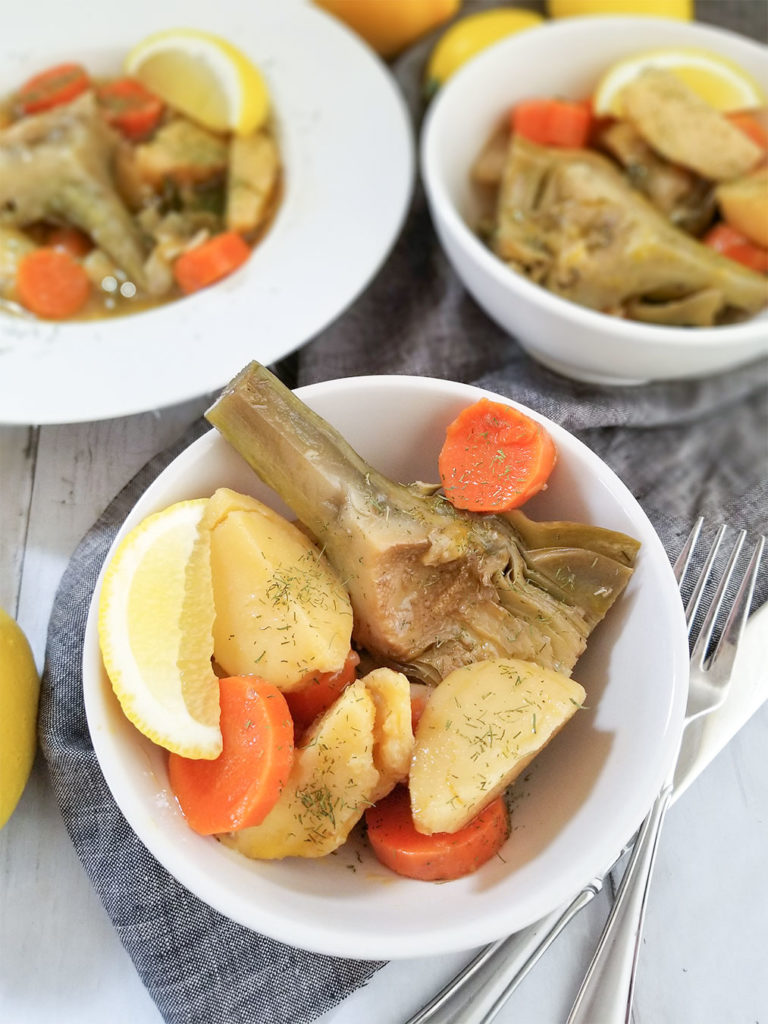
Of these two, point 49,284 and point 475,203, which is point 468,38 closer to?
point 475,203

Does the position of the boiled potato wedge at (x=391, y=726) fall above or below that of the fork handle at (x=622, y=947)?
above

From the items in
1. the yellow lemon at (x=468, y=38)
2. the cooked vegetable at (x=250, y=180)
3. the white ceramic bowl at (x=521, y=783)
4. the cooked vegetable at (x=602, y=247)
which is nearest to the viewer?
the white ceramic bowl at (x=521, y=783)

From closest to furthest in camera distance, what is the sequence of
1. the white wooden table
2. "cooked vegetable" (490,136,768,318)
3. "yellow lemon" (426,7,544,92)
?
the white wooden table, "cooked vegetable" (490,136,768,318), "yellow lemon" (426,7,544,92)

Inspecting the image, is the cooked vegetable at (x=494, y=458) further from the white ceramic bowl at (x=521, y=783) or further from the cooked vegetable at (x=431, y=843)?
the cooked vegetable at (x=431, y=843)

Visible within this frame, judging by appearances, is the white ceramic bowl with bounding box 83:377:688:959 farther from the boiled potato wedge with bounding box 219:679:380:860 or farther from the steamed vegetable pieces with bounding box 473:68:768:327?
the steamed vegetable pieces with bounding box 473:68:768:327

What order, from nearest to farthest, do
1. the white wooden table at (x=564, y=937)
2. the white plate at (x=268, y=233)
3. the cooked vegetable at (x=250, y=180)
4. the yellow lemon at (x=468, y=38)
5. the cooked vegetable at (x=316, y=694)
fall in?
the cooked vegetable at (x=316, y=694) → the white wooden table at (x=564, y=937) → the white plate at (x=268, y=233) → the cooked vegetable at (x=250, y=180) → the yellow lemon at (x=468, y=38)

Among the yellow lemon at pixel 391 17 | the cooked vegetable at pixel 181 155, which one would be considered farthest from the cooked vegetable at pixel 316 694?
the yellow lemon at pixel 391 17

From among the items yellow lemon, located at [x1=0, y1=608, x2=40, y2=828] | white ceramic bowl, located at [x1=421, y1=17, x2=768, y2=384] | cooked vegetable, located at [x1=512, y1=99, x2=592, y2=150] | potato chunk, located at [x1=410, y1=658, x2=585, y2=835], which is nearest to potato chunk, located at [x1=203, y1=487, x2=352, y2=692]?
potato chunk, located at [x1=410, y1=658, x2=585, y2=835]
